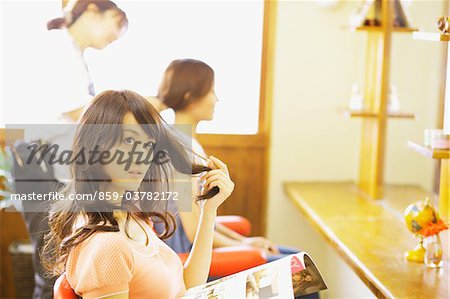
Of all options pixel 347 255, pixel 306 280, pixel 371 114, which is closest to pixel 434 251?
pixel 347 255

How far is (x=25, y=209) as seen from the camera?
214 cm

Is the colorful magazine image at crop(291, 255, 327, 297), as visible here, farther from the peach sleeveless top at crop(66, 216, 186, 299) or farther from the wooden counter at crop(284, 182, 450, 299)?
the wooden counter at crop(284, 182, 450, 299)

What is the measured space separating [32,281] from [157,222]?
65.6 inches

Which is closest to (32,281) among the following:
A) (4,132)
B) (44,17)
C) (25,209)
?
(4,132)

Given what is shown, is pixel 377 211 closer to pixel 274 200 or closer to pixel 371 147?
pixel 371 147

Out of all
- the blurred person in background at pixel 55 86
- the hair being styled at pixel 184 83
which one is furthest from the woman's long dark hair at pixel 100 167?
the hair being styled at pixel 184 83

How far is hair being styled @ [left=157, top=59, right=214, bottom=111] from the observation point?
1.77 m

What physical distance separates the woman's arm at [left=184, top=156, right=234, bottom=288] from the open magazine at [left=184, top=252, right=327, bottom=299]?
13 centimetres

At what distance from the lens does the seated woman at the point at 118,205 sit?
4.34 feet

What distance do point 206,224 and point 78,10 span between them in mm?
604

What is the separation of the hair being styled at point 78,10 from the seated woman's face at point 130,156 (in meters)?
0.39

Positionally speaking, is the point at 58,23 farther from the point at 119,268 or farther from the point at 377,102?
the point at 377,102

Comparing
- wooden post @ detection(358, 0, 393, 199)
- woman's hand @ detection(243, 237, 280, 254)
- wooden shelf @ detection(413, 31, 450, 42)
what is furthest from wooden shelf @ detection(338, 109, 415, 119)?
wooden shelf @ detection(413, 31, 450, 42)

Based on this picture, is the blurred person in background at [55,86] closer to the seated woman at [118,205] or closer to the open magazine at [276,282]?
the seated woman at [118,205]
